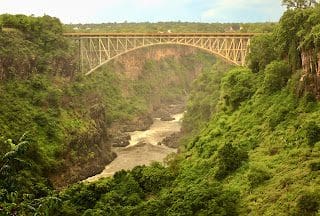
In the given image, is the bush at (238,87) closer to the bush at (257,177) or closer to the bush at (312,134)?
the bush at (312,134)

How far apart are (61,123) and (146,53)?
4940 centimetres

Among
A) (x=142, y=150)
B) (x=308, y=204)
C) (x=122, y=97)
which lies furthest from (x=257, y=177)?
(x=122, y=97)

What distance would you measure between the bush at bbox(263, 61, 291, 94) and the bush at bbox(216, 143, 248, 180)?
31.0 feet

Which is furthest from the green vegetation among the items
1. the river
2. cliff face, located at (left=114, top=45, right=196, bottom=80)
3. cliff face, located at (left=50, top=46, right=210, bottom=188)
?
cliff face, located at (left=114, top=45, right=196, bottom=80)

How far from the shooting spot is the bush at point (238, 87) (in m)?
46.0

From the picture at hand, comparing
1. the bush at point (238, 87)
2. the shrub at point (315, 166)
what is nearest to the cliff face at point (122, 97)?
the bush at point (238, 87)

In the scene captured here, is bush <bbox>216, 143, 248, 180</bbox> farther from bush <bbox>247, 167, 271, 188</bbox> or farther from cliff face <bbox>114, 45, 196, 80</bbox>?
cliff face <bbox>114, 45, 196, 80</bbox>

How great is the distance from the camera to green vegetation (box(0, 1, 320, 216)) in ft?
90.1

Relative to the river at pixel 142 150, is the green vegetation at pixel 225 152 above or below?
above

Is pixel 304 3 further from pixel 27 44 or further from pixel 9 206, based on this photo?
pixel 9 206

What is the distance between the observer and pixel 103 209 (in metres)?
30.7

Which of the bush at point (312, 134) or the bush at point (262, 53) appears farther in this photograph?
the bush at point (262, 53)

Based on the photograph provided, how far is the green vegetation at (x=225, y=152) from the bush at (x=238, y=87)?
0.11 meters

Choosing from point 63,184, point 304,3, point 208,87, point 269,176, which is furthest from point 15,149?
point 208,87
